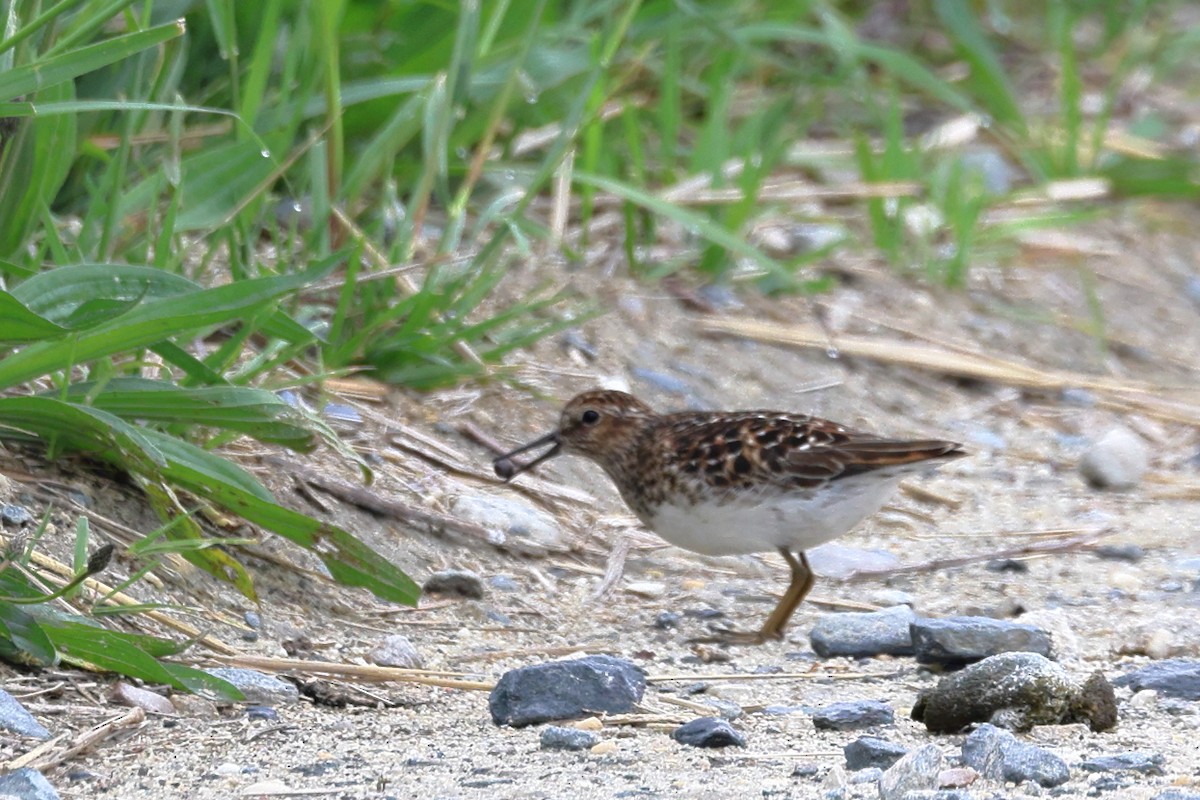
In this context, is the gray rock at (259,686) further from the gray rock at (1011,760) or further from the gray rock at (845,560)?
the gray rock at (845,560)

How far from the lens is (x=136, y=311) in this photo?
145 inches

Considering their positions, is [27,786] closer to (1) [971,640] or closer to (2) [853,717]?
(2) [853,717]

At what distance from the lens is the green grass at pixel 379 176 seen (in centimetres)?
377

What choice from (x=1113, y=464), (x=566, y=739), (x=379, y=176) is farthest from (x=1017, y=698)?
(x=379, y=176)

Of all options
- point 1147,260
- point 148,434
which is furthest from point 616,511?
point 1147,260

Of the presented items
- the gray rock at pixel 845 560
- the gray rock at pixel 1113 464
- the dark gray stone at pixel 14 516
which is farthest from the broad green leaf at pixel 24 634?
the gray rock at pixel 1113 464

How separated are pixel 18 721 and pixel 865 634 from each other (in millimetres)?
1938

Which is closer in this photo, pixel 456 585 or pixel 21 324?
pixel 21 324

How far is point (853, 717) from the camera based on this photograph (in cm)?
333

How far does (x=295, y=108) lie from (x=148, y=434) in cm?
171

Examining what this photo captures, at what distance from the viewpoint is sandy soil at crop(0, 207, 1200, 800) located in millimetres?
3008

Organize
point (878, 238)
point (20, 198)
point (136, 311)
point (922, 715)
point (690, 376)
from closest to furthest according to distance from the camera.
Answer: point (922, 715) < point (136, 311) < point (20, 198) < point (690, 376) < point (878, 238)

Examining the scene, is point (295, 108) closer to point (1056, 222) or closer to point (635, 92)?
point (635, 92)

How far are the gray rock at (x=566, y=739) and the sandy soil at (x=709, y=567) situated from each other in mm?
41
